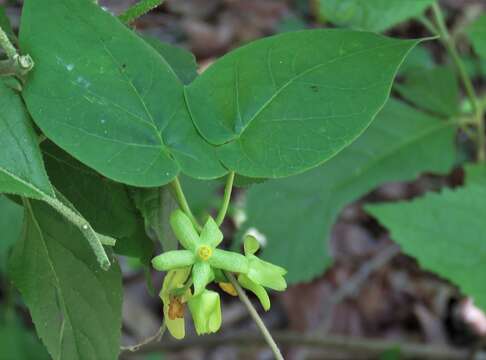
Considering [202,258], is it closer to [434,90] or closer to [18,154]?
[18,154]

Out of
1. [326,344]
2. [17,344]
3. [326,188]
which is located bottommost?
[326,344]

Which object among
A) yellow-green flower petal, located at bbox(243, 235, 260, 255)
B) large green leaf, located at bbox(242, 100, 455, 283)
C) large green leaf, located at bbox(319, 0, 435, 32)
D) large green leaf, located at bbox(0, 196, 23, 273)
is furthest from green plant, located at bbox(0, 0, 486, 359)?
large green leaf, located at bbox(0, 196, 23, 273)

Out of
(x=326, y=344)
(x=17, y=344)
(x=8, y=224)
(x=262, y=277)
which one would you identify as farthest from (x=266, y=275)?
(x=326, y=344)

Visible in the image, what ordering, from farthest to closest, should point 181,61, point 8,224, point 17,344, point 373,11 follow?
point 17,344 → point 8,224 → point 373,11 → point 181,61

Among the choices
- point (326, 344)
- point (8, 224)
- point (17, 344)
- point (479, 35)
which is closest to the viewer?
point (479, 35)

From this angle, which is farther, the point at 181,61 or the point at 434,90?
the point at 434,90

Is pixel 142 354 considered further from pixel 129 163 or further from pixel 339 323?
pixel 129 163

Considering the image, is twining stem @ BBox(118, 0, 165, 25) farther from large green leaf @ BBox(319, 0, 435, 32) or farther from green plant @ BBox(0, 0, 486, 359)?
large green leaf @ BBox(319, 0, 435, 32)
